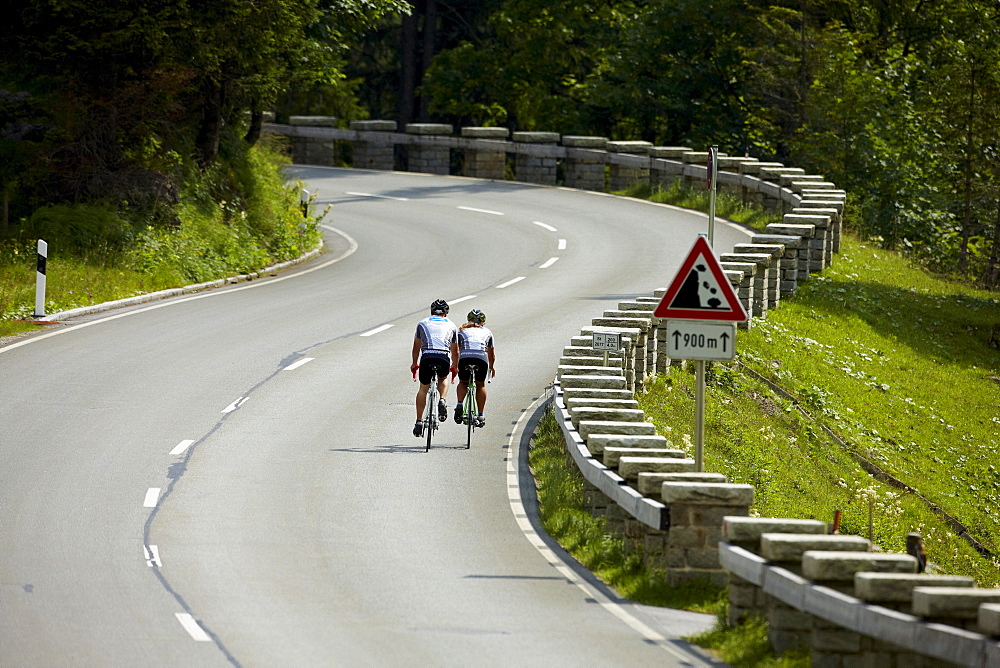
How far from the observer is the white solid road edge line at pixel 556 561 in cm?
1030

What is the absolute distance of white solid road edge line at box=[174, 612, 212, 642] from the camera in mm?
9969

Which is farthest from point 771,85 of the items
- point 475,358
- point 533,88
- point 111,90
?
point 475,358

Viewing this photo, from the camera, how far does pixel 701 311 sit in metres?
12.0

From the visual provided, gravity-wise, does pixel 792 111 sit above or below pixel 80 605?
above

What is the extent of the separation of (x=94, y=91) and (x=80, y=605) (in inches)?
767

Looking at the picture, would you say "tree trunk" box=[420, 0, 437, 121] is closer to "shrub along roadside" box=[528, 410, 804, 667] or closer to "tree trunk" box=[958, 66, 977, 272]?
"tree trunk" box=[958, 66, 977, 272]

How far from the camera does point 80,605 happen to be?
10680 millimetres

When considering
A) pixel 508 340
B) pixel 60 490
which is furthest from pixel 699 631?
pixel 508 340

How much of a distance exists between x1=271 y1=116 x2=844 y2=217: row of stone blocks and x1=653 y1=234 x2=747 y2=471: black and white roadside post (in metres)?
20.1

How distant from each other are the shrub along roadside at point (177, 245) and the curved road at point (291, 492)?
1.10 meters

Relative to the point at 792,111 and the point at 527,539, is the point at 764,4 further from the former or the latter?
the point at 527,539

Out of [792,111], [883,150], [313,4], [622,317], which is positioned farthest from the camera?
[792,111]

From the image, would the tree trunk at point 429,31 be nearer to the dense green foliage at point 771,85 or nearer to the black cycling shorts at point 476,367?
the dense green foliage at point 771,85

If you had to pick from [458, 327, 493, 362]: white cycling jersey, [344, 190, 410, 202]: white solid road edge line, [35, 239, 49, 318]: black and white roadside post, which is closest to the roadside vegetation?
[458, 327, 493, 362]: white cycling jersey
